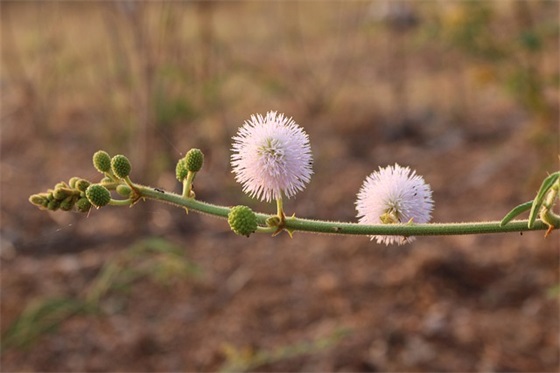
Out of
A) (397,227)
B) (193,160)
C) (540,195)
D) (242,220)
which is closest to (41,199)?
(193,160)

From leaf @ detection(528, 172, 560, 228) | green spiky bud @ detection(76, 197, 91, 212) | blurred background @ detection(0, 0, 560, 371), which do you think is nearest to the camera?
leaf @ detection(528, 172, 560, 228)

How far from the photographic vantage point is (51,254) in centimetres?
485

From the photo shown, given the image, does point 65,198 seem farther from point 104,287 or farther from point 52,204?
point 104,287

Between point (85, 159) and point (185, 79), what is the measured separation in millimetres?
2147

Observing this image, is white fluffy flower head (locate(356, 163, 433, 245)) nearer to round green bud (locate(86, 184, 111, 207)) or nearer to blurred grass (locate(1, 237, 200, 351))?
round green bud (locate(86, 184, 111, 207))

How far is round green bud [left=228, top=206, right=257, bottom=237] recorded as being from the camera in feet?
3.87

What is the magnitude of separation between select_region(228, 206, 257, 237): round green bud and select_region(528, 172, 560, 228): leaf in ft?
1.40

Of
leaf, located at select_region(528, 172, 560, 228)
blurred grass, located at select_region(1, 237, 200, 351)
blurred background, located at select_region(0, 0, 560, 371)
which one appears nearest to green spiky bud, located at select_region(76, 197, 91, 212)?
blurred background, located at select_region(0, 0, 560, 371)

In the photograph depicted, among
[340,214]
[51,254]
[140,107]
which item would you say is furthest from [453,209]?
[51,254]

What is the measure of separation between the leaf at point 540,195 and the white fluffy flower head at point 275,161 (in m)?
0.37

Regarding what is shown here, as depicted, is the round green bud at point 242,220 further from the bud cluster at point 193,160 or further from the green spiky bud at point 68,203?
→ the green spiky bud at point 68,203

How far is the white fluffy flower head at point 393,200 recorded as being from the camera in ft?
4.48

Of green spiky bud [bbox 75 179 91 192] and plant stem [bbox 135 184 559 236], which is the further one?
green spiky bud [bbox 75 179 91 192]

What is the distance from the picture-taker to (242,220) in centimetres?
118
